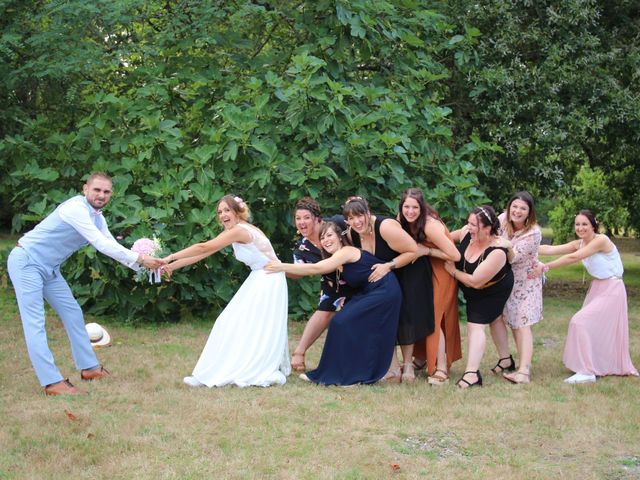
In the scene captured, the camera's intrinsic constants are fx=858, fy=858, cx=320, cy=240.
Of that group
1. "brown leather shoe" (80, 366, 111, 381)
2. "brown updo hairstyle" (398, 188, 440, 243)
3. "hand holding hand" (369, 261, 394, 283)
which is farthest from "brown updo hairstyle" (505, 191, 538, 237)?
"brown leather shoe" (80, 366, 111, 381)

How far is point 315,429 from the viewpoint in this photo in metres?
6.34

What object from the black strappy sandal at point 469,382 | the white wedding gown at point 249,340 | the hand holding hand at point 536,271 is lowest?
the black strappy sandal at point 469,382

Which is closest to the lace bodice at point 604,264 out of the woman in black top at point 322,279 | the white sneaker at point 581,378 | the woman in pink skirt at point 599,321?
the woman in pink skirt at point 599,321

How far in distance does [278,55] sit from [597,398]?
6927 mm

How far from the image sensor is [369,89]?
11.4 m

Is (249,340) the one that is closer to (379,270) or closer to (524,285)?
(379,270)

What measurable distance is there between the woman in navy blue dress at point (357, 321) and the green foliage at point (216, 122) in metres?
3.09

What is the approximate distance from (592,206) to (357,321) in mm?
17624

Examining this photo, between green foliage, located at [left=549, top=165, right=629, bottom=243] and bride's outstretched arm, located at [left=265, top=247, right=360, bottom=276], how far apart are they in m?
14.8

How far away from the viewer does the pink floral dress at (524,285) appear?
800 centimetres

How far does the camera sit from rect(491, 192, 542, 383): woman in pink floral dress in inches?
314

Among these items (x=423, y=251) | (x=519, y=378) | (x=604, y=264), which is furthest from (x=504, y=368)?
(x=423, y=251)

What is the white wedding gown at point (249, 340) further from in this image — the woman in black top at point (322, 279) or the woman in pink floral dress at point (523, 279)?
the woman in pink floral dress at point (523, 279)

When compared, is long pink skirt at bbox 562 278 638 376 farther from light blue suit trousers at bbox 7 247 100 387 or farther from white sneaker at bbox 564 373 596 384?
light blue suit trousers at bbox 7 247 100 387
